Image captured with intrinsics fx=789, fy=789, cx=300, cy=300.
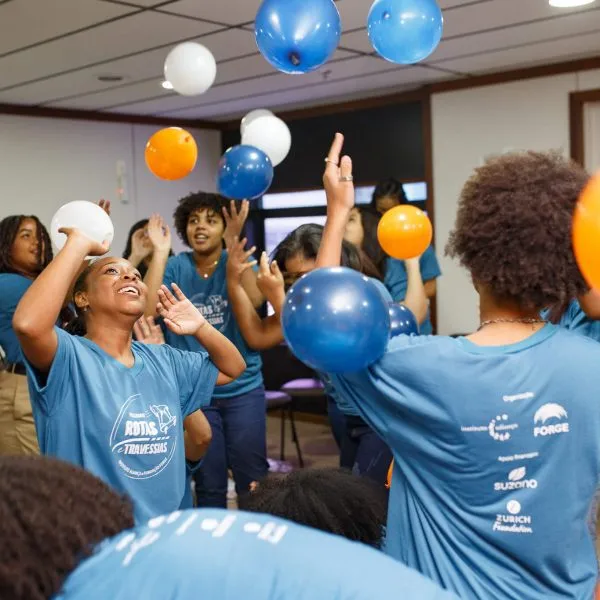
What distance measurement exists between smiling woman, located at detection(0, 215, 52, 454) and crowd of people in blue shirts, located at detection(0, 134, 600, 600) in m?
0.45

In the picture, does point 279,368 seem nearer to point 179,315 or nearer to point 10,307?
point 10,307

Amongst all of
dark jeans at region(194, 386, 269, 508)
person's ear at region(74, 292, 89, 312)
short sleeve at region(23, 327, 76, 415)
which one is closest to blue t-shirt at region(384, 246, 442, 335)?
dark jeans at region(194, 386, 269, 508)

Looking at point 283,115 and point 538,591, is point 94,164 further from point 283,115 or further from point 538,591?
point 538,591

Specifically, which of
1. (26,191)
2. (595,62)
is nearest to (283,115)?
(26,191)

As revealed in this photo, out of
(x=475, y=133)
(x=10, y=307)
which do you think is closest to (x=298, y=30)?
(x=10, y=307)

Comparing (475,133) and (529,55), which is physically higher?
(529,55)

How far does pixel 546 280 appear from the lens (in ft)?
3.89

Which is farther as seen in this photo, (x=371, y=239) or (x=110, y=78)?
(x=110, y=78)

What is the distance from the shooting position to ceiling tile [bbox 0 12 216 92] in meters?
3.40

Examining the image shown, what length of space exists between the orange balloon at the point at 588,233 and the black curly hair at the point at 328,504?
0.51 meters

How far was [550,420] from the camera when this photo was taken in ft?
3.80

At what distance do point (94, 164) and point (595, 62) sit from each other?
359 centimetres

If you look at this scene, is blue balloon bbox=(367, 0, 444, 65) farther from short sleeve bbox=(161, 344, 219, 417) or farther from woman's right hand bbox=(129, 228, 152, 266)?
woman's right hand bbox=(129, 228, 152, 266)

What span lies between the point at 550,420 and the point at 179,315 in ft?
3.49
